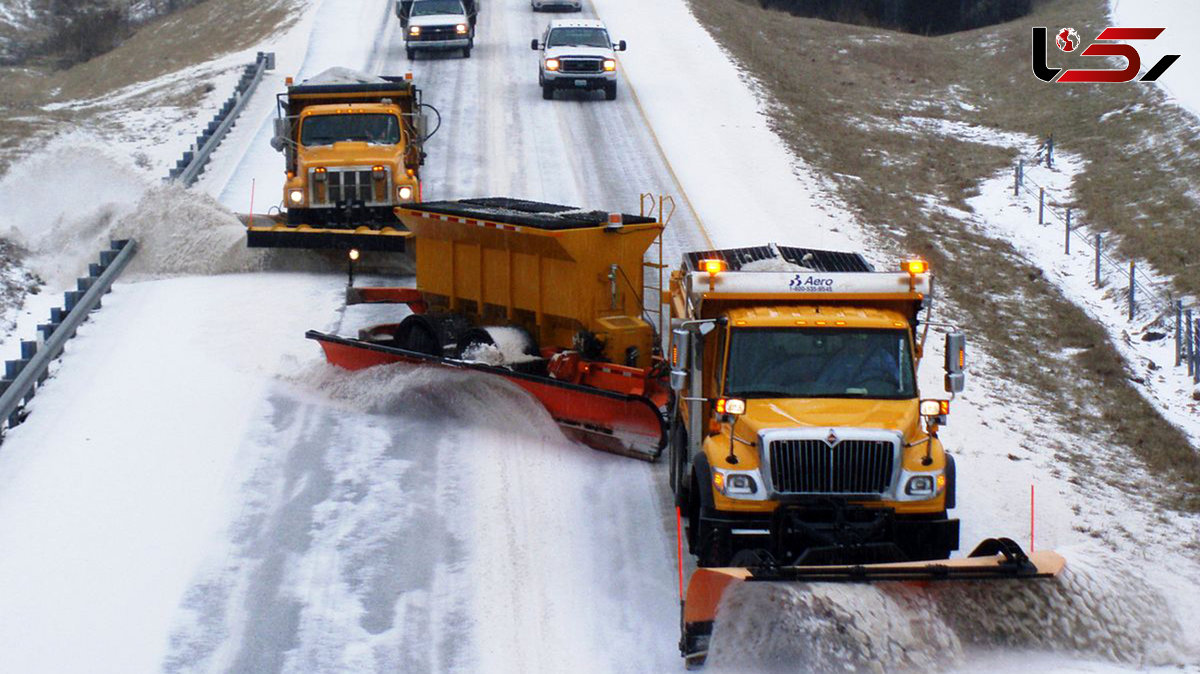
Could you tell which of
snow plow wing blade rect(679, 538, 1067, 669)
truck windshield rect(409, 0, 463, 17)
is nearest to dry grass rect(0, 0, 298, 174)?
truck windshield rect(409, 0, 463, 17)

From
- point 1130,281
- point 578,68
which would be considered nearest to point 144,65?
point 578,68

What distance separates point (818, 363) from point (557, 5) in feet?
119

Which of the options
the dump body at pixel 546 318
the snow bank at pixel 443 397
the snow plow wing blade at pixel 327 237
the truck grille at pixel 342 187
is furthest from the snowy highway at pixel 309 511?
the truck grille at pixel 342 187

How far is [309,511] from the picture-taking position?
39.9 feet

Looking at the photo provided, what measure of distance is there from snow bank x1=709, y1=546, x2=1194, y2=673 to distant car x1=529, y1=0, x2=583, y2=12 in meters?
37.4

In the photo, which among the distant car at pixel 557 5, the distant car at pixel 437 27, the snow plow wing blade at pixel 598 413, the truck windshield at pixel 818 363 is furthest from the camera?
the distant car at pixel 557 5

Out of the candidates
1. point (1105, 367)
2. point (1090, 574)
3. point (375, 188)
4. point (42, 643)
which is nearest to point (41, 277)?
point (375, 188)

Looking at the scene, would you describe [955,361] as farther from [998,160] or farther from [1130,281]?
[998,160]

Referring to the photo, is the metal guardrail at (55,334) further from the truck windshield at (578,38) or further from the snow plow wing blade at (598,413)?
the truck windshield at (578,38)

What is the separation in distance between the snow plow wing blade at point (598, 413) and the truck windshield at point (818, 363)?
2.60 metres

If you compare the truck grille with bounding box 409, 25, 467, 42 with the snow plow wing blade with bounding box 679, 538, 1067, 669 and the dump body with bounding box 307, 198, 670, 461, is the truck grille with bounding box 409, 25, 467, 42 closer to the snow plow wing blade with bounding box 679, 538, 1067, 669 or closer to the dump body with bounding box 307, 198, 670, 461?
the dump body with bounding box 307, 198, 670, 461

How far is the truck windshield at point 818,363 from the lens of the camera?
408 inches

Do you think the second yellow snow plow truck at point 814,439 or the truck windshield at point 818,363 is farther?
the truck windshield at point 818,363

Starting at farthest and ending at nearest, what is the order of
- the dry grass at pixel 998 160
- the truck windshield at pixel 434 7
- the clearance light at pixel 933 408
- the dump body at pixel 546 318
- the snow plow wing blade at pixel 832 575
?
1. the truck windshield at pixel 434 7
2. the dry grass at pixel 998 160
3. the dump body at pixel 546 318
4. the clearance light at pixel 933 408
5. the snow plow wing blade at pixel 832 575
